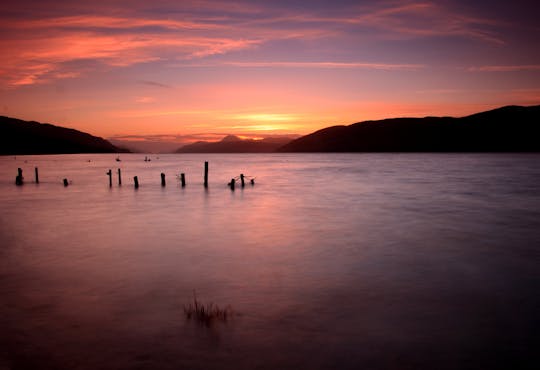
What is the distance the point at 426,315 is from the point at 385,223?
11527 millimetres

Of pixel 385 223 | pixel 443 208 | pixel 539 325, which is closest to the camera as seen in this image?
pixel 539 325

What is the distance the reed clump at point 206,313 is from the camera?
286 inches

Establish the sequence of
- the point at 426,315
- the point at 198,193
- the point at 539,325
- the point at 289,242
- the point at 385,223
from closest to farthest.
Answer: the point at 539,325 → the point at 426,315 → the point at 289,242 → the point at 385,223 → the point at 198,193

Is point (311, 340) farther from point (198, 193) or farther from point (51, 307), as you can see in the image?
point (198, 193)

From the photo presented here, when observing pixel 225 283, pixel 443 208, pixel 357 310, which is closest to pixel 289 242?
pixel 225 283

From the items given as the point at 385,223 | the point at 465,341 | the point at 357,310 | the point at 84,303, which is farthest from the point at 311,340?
the point at 385,223

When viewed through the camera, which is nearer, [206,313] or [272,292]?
[206,313]

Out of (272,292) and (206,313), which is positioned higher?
(206,313)

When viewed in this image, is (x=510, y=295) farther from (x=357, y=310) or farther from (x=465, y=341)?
(x=357, y=310)

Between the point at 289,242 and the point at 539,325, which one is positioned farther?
the point at 289,242

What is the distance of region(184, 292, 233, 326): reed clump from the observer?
7252 mm

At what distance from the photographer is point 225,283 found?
9.59 m

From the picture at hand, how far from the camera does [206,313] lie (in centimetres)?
754

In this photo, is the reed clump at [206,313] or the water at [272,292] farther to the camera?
the reed clump at [206,313]
